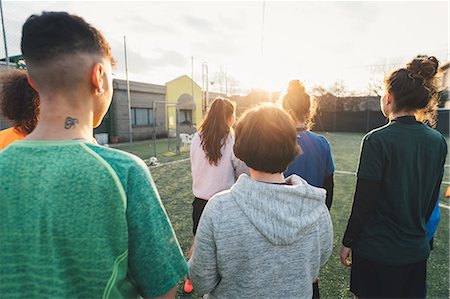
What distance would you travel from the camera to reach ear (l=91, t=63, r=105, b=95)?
83 cm

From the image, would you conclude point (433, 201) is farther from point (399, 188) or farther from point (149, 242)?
point (149, 242)

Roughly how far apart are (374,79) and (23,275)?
100 ft

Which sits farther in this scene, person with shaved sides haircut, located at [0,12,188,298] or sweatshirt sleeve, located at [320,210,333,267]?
sweatshirt sleeve, located at [320,210,333,267]

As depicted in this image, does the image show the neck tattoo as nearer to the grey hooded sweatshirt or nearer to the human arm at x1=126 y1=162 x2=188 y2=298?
the human arm at x1=126 y1=162 x2=188 y2=298

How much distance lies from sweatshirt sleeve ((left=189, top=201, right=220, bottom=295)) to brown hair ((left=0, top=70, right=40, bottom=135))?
4.28 feet

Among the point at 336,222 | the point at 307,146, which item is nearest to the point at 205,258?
the point at 307,146

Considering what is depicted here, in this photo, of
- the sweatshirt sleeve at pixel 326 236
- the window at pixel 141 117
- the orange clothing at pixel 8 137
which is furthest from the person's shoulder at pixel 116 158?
the window at pixel 141 117

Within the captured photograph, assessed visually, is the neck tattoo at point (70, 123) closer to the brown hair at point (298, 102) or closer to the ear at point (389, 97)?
the brown hair at point (298, 102)

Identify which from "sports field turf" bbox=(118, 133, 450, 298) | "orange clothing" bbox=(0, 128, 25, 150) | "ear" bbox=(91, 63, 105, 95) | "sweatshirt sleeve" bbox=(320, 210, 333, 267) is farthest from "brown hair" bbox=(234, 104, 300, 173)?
"sports field turf" bbox=(118, 133, 450, 298)

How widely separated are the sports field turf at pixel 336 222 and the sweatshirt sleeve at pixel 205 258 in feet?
5.25

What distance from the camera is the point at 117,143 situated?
14289 mm

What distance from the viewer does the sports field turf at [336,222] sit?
8.64ft

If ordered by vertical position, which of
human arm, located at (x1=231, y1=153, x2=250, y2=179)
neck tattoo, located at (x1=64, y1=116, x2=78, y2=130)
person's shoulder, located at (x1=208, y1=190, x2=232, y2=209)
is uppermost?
neck tattoo, located at (x1=64, y1=116, x2=78, y2=130)

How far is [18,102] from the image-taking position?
153cm
